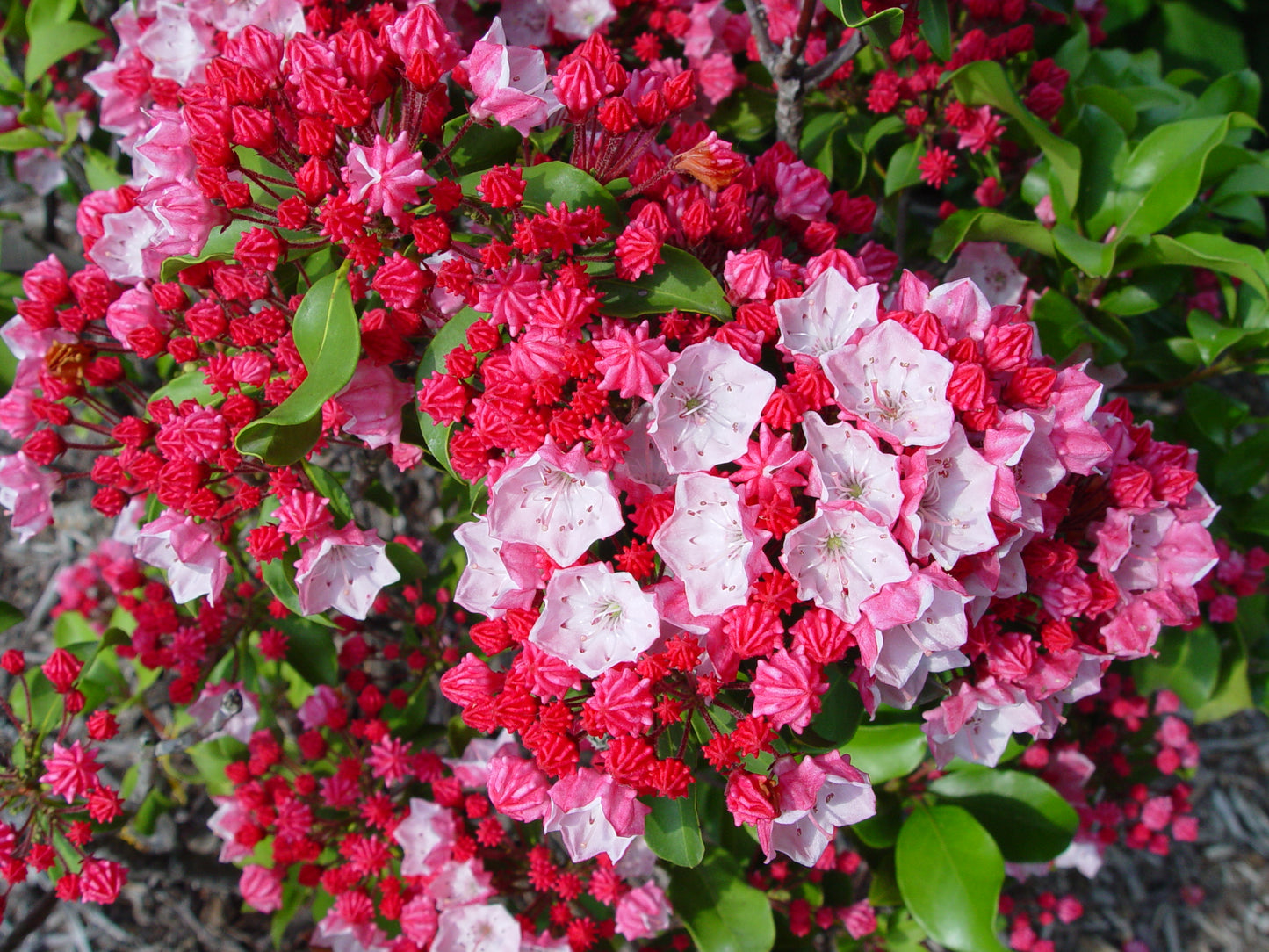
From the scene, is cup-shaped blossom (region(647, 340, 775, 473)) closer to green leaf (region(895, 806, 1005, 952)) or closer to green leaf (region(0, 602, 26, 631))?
green leaf (region(895, 806, 1005, 952))

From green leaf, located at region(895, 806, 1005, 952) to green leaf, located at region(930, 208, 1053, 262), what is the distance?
1.40 m

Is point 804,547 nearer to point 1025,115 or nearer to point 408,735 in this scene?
point 1025,115

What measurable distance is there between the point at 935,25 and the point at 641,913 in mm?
2047

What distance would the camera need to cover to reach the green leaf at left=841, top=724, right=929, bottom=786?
6.83 feet

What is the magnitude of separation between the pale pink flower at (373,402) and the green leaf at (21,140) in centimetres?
166

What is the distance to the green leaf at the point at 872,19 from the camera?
152 centimetres

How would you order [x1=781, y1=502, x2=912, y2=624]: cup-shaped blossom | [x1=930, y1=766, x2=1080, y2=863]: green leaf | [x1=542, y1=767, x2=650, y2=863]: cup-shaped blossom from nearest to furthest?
[x1=781, y1=502, x2=912, y2=624]: cup-shaped blossom
[x1=542, y1=767, x2=650, y2=863]: cup-shaped blossom
[x1=930, y1=766, x2=1080, y2=863]: green leaf

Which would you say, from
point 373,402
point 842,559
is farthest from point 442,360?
point 842,559

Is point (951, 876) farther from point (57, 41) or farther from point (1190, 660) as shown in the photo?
point (57, 41)

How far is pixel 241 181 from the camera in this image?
1558mm

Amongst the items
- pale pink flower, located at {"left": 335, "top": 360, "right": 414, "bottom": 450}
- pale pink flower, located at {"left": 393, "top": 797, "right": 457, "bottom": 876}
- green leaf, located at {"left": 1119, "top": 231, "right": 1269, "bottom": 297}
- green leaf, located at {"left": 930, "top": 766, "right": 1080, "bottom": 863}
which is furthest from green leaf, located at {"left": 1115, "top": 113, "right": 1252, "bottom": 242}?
pale pink flower, located at {"left": 393, "top": 797, "right": 457, "bottom": 876}

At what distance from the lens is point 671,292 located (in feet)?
5.07

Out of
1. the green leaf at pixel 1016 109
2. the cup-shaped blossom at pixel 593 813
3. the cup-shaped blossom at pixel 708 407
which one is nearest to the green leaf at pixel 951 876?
the cup-shaped blossom at pixel 593 813

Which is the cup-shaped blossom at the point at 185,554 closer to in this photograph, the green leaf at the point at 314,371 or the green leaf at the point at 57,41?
the green leaf at the point at 314,371
